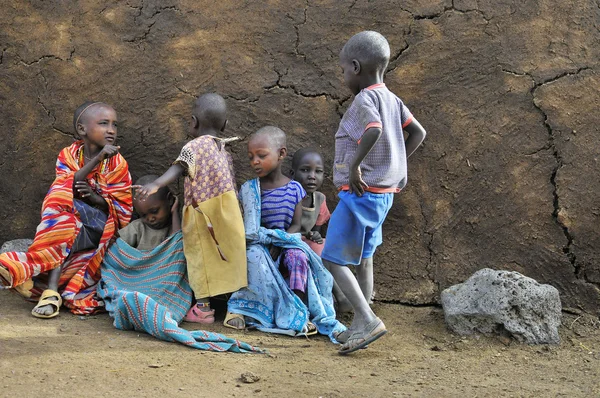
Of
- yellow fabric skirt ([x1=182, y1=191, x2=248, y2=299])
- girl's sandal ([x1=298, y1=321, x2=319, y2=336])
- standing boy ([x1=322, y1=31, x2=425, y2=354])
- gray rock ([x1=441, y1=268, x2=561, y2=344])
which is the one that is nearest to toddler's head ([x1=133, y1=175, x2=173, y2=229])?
yellow fabric skirt ([x1=182, y1=191, x2=248, y2=299])

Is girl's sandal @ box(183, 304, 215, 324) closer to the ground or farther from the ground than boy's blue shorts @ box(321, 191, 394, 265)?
closer to the ground

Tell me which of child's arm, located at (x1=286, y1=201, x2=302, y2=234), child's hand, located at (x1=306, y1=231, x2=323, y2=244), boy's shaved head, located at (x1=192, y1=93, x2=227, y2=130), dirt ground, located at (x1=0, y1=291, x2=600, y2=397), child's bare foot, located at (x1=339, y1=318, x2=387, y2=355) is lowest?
dirt ground, located at (x1=0, y1=291, x2=600, y2=397)

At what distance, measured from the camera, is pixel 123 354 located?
400 cm

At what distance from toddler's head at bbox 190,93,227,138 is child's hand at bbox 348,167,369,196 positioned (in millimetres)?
1155

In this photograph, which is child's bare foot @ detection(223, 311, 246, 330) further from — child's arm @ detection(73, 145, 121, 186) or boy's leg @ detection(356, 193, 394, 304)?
child's arm @ detection(73, 145, 121, 186)

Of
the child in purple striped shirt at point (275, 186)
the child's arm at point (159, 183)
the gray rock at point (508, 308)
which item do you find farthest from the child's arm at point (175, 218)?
the gray rock at point (508, 308)

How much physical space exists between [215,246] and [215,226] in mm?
112

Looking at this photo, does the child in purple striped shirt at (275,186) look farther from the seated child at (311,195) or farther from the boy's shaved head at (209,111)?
the boy's shaved head at (209,111)

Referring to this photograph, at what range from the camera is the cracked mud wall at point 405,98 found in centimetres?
504

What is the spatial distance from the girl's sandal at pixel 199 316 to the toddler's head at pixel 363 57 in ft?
5.08

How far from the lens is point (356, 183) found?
414cm

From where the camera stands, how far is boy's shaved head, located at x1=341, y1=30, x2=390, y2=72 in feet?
13.7

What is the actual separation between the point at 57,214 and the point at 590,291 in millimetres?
3090

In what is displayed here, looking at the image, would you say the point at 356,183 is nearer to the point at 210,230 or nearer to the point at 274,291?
the point at 274,291
